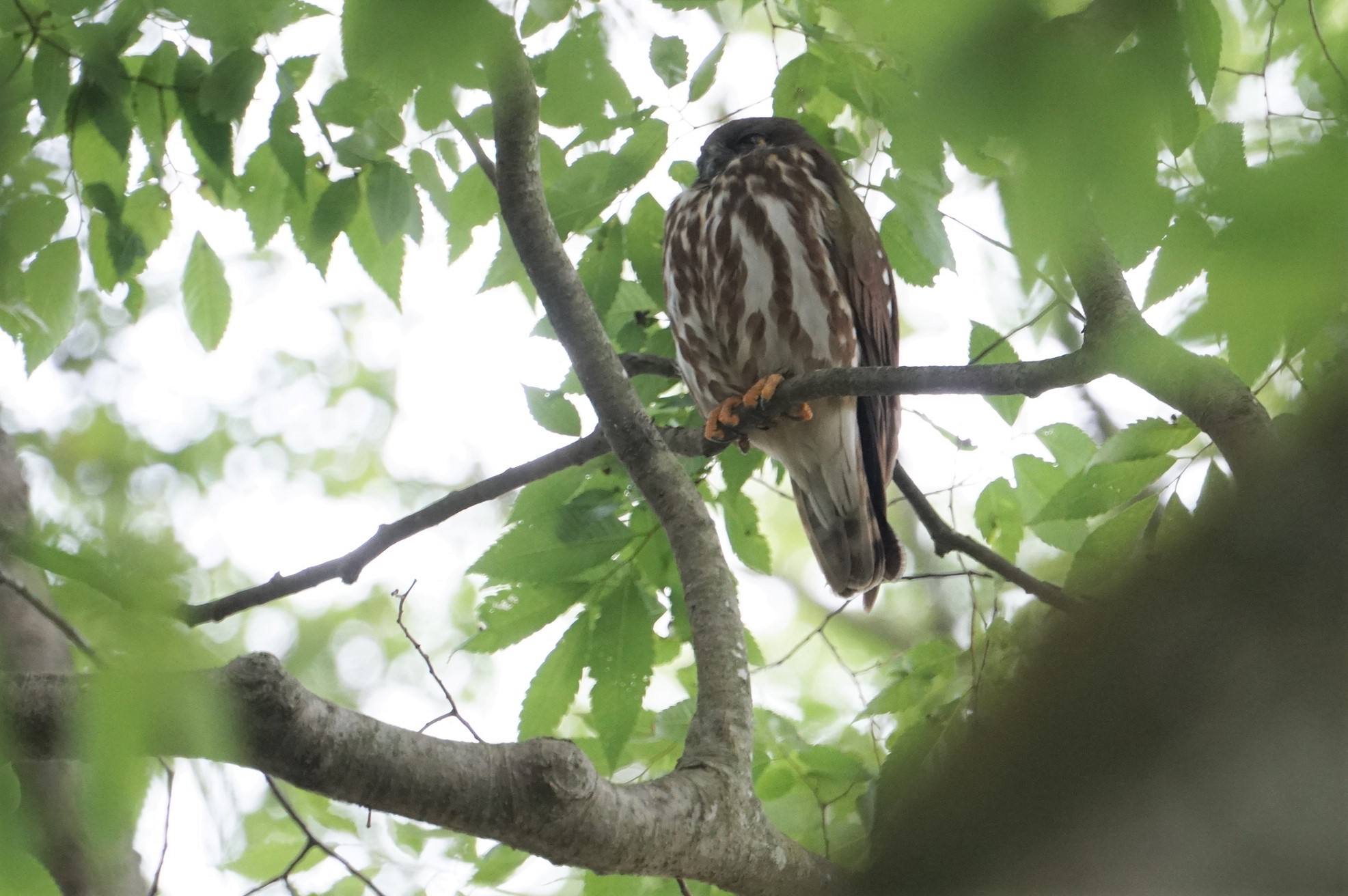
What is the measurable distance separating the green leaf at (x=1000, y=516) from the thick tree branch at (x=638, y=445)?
1063 millimetres

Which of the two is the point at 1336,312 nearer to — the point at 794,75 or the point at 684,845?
the point at 684,845

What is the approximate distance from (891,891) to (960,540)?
293 cm

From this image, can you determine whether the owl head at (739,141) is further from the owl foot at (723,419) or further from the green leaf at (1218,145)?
the green leaf at (1218,145)

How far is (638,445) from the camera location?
311 centimetres

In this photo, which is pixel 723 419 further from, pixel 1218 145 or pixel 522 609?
pixel 1218 145

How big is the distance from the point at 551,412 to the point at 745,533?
0.79 meters

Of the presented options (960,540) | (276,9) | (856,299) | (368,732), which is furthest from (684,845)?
(856,299)

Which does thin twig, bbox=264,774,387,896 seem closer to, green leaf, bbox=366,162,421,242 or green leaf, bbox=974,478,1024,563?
green leaf, bbox=366,162,421,242

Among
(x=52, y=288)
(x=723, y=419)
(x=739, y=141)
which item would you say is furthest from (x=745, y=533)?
(x=52, y=288)

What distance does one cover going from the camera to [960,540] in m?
3.59

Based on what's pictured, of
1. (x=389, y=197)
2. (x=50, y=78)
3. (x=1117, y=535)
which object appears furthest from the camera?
(x=389, y=197)

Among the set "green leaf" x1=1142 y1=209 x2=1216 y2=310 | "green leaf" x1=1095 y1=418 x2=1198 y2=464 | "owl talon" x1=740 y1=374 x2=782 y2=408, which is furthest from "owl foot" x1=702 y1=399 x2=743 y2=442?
"green leaf" x1=1142 y1=209 x2=1216 y2=310

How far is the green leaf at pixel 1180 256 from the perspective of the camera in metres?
1.54

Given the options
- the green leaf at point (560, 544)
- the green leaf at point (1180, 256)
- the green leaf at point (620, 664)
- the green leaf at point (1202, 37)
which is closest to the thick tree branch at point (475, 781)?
the green leaf at point (620, 664)
